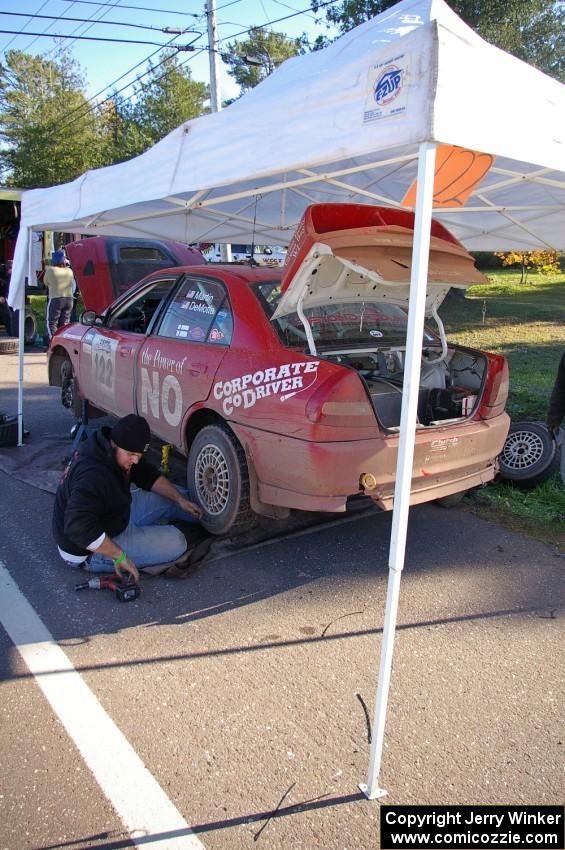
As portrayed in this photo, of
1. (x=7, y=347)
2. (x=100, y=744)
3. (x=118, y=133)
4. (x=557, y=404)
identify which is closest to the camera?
(x=100, y=744)

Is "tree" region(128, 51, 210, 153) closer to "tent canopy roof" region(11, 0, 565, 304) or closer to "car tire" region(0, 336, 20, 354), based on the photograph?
"car tire" region(0, 336, 20, 354)

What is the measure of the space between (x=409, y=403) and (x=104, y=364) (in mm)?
4097

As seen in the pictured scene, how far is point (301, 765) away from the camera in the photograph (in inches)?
96.7

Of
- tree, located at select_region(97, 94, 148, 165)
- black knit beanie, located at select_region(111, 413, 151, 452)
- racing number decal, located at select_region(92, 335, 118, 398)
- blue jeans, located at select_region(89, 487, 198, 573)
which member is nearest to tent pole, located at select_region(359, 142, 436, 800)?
black knit beanie, located at select_region(111, 413, 151, 452)

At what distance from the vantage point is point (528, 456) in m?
5.29

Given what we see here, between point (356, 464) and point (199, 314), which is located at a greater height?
point (199, 314)

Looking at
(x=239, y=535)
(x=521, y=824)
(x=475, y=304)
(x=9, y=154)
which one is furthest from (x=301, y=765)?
(x=9, y=154)

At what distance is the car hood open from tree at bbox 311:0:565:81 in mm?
14131

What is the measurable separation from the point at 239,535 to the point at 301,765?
6.81ft

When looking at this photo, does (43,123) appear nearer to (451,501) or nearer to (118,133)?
(118,133)

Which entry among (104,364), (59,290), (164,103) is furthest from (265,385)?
(164,103)

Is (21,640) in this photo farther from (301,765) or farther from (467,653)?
(467,653)

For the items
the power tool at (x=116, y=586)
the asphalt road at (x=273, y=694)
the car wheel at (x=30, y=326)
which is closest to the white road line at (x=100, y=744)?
the asphalt road at (x=273, y=694)

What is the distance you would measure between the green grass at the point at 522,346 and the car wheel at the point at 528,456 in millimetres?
99
